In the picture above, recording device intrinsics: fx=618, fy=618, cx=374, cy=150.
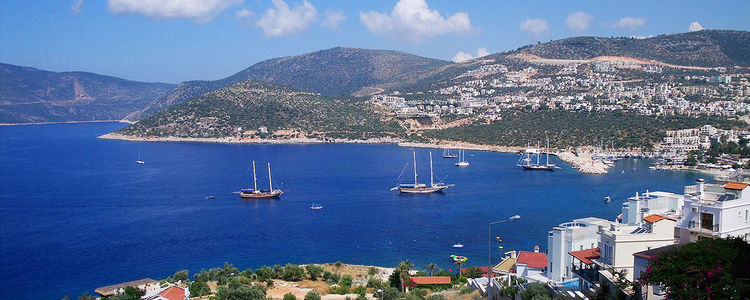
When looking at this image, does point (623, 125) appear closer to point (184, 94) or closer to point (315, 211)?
point (315, 211)

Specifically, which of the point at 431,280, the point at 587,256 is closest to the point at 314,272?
the point at 431,280

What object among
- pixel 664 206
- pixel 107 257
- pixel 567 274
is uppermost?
pixel 664 206

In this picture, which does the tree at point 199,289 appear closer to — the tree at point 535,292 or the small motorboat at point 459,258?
the small motorboat at point 459,258

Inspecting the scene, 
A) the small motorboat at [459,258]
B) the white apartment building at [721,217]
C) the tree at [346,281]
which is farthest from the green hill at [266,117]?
the white apartment building at [721,217]

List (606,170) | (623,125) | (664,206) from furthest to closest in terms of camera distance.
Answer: (623,125) < (606,170) < (664,206)

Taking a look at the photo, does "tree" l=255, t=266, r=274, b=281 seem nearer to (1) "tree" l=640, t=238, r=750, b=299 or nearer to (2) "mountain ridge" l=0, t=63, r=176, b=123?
(1) "tree" l=640, t=238, r=750, b=299

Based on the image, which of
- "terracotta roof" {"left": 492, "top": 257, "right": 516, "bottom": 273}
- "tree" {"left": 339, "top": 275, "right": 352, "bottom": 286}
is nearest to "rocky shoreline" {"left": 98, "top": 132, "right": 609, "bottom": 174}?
"terracotta roof" {"left": 492, "top": 257, "right": 516, "bottom": 273}

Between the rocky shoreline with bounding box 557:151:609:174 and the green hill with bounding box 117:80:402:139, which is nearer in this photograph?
the rocky shoreline with bounding box 557:151:609:174

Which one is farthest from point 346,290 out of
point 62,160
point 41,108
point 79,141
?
point 41,108
